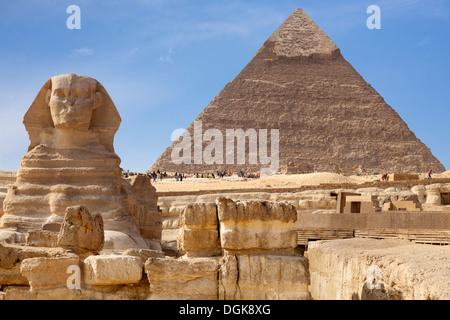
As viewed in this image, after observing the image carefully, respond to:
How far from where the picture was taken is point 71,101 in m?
9.70

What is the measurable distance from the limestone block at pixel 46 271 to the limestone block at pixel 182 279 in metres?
0.44

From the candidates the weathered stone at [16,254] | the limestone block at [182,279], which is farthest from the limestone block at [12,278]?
the limestone block at [182,279]

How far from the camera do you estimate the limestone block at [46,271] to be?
11.5 ft

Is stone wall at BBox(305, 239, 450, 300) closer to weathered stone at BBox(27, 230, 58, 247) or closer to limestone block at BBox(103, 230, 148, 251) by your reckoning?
weathered stone at BBox(27, 230, 58, 247)

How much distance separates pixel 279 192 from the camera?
2308cm

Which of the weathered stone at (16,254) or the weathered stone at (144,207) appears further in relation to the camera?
the weathered stone at (144,207)

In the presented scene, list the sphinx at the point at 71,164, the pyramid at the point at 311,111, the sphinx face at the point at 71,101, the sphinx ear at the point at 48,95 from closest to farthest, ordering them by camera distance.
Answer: the sphinx at the point at 71,164
the sphinx face at the point at 71,101
the sphinx ear at the point at 48,95
the pyramid at the point at 311,111

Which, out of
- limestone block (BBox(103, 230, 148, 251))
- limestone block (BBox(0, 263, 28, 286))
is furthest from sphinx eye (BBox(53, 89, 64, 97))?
limestone block (BBox(0, 263, 28, 286))

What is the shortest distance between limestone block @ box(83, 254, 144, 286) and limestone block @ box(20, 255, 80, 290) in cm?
13

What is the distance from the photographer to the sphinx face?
9625mm

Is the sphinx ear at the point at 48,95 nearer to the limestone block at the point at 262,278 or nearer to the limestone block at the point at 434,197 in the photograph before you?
the limestone block at the point at 262,278

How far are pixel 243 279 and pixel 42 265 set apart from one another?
3.33 feet
